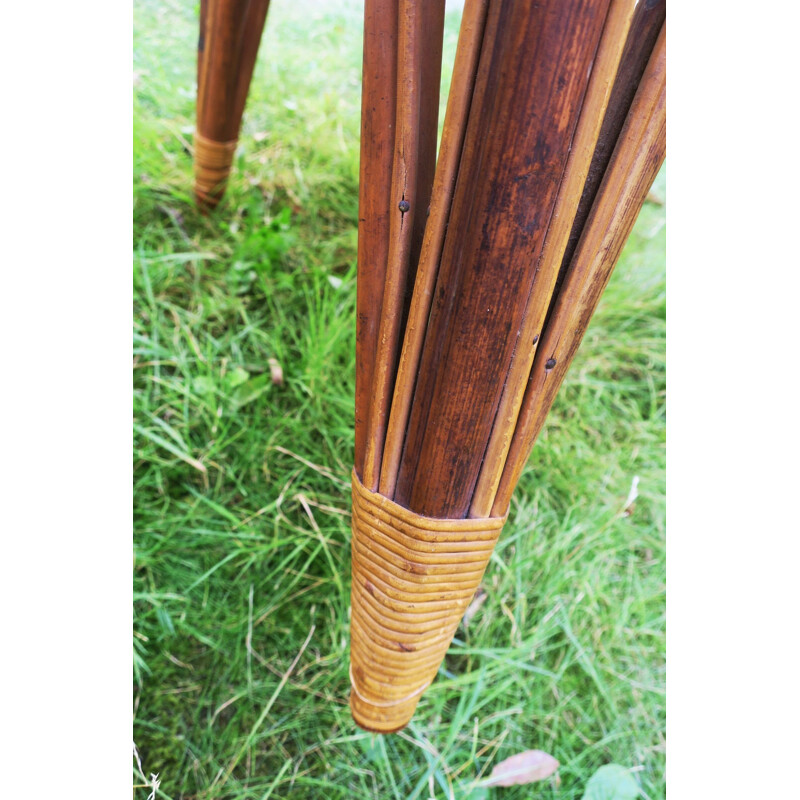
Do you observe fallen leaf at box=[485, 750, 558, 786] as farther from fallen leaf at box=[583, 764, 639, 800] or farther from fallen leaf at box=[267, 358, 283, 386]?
fallen leaf at box=[267, 358, 283, 386]

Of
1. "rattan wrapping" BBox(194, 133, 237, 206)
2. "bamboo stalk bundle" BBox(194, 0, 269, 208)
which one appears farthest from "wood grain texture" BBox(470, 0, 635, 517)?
"rattan wrapping" BBox(194, 133, 237, 206)

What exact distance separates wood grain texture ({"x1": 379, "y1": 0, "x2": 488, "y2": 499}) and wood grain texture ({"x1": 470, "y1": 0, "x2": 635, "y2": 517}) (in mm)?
83

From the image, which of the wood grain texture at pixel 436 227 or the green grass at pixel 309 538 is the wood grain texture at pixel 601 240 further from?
the green grass at pixel 309 538

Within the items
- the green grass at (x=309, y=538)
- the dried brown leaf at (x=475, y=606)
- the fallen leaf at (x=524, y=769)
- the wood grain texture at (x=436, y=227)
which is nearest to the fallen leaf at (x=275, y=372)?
the green grass at (x=309, y=538)

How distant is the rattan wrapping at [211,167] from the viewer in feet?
4.04

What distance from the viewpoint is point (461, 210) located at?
1.58 feet

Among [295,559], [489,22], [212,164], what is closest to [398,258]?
[489,22]

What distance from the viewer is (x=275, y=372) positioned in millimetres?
1191

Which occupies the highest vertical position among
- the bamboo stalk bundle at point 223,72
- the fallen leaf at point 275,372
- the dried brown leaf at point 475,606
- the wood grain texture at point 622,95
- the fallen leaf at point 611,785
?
the wood grain texture at point 622,95

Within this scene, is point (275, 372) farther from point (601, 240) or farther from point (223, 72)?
point (601, 240)

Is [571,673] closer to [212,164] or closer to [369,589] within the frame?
[369,589]

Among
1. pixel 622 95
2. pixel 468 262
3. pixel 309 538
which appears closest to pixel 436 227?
pixel 468 262

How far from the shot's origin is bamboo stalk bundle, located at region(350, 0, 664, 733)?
1.42 feet

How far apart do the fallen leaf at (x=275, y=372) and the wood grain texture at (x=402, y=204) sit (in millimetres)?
597
